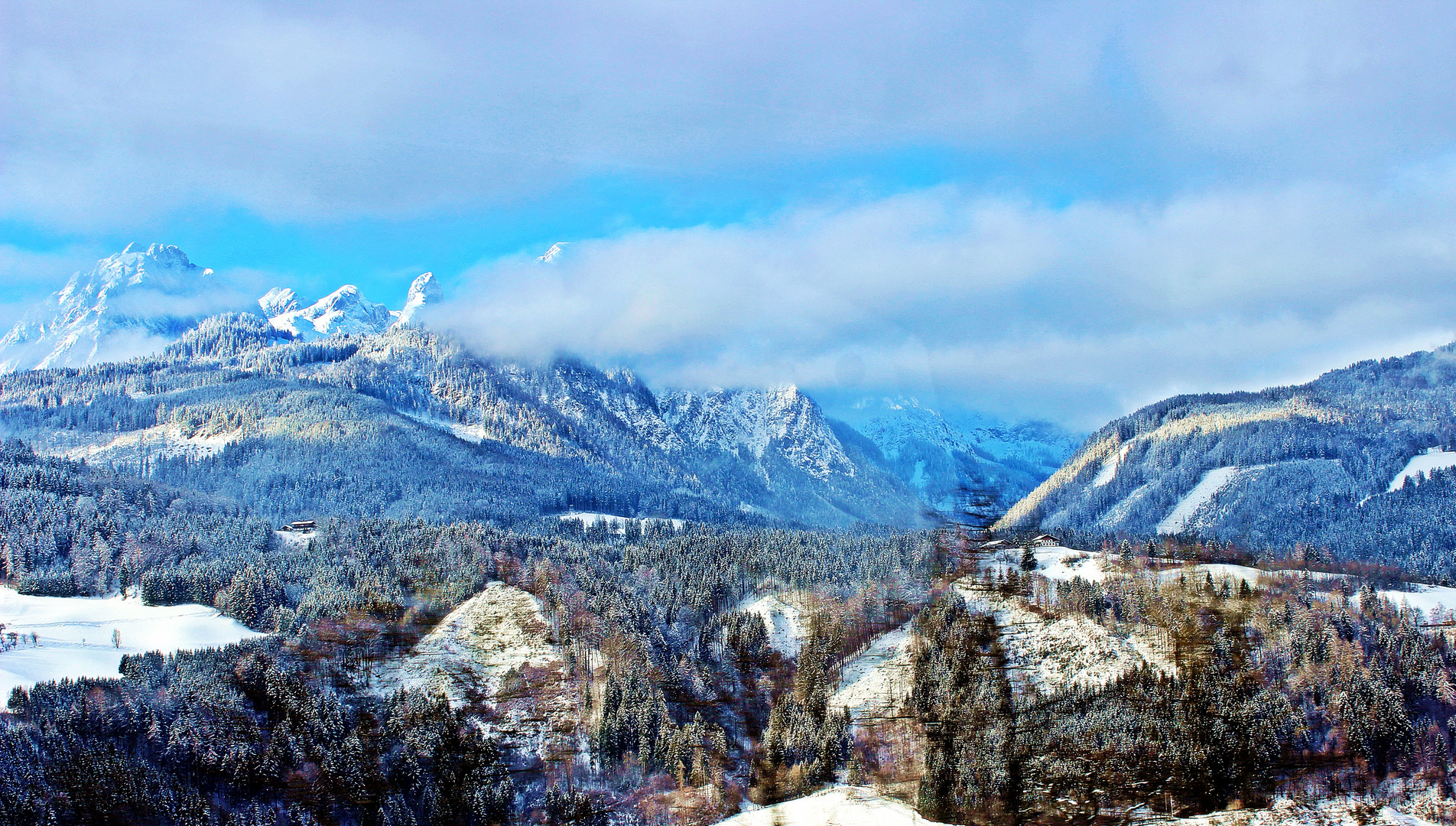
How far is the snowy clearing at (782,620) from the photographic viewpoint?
83.5 meters

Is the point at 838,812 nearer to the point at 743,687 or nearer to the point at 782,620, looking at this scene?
the point at 743,687

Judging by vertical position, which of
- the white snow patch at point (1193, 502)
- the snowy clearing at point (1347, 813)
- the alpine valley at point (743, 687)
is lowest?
the snowy clearing at point (1347, 813)

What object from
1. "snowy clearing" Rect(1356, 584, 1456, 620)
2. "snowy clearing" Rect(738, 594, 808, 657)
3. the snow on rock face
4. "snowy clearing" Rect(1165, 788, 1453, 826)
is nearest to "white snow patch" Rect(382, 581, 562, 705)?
the snow on rock face

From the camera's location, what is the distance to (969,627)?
6109 centimetres

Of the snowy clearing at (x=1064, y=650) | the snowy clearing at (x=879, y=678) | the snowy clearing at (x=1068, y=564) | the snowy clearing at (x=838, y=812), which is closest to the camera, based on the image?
the snowy clearing at (x=838, y=812)

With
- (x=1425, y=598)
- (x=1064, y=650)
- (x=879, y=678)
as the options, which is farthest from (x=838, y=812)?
(x=1425, y=598)

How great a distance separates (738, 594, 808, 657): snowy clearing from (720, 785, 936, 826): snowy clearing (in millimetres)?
20339

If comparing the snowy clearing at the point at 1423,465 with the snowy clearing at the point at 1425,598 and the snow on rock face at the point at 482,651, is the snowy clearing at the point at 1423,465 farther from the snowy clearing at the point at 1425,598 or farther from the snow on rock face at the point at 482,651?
the snow on rock face at the point at 482,651

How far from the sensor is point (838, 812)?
173 feet

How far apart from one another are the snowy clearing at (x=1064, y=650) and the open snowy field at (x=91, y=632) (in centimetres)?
6602

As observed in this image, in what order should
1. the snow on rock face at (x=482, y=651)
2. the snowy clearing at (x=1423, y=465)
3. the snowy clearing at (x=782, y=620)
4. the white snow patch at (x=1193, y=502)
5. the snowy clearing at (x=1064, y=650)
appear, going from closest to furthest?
the snowy clearing at (x=1064, y=650), the snow on rock face at (x=482, y=651), the snowy clearing at (x=782, y=620), the snowy clearing at (x=1423, y=465), the white snow patch at (x=1193, y=502)

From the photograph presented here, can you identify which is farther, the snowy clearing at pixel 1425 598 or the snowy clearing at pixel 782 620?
the snowy clearing at pixel 1425 598

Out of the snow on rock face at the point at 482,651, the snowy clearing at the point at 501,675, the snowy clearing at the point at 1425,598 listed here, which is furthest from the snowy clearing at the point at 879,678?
the snowy clearing at the point at 1425,598

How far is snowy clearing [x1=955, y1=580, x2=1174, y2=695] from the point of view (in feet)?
206
